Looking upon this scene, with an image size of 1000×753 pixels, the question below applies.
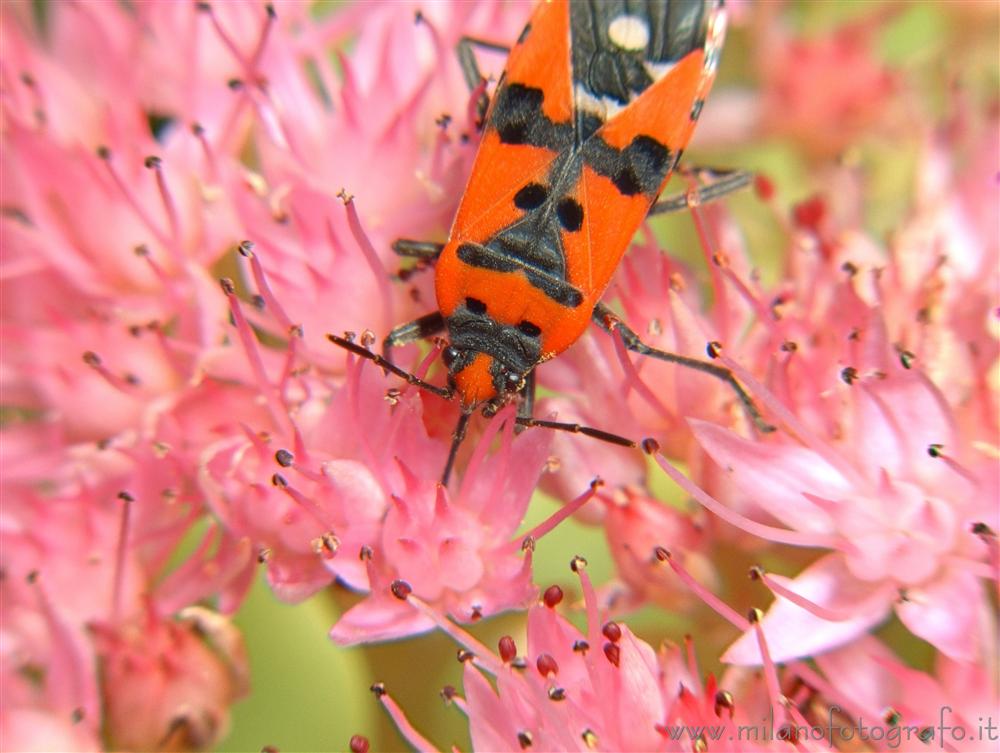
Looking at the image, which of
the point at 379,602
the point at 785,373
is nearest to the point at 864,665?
the point at 785,373

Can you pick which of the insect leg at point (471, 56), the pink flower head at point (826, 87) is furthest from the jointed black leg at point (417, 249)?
the pink flower head at point (826, 87)

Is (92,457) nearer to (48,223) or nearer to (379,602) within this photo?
(48,223)

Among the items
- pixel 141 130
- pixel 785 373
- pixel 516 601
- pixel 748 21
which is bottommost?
pixel 516 601

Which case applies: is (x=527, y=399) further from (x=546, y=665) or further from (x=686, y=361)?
(x=546, y=665)

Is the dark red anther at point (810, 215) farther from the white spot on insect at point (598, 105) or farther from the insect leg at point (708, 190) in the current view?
the white spot on insect at point (598, 105)

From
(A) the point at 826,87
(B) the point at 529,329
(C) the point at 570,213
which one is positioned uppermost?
(A) the point at 826,87

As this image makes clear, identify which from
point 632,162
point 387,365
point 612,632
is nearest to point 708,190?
point 632,162
